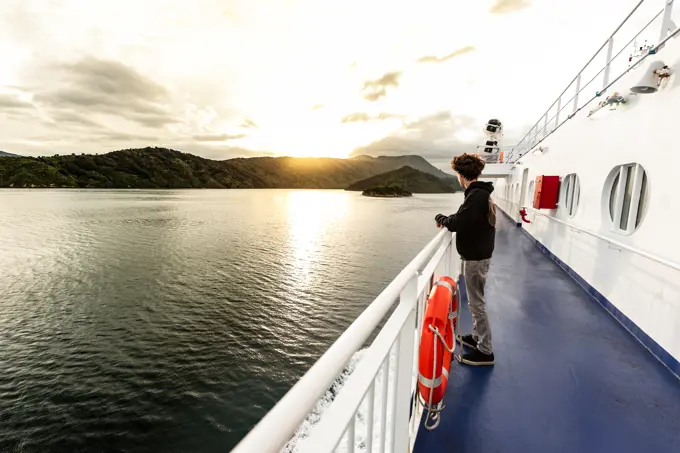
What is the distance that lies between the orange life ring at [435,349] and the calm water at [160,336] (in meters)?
7.48

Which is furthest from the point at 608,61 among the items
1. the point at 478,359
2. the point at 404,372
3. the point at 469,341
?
the point at 404,372

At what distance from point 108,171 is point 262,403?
18577cm

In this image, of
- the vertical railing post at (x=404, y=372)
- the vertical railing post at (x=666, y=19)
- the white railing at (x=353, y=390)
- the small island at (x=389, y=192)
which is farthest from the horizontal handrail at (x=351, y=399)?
the small island at (x=389, y=192)

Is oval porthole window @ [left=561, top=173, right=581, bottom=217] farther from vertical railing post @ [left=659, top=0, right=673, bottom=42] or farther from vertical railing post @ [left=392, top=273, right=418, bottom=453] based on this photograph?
vertical railing post @ [left=392, top=273, right=418, bottom=453]

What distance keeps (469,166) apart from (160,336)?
12870mm

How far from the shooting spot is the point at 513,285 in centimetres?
602

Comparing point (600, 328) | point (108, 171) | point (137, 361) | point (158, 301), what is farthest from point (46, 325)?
point (108, 171)

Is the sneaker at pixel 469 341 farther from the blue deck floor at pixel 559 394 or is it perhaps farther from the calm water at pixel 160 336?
the calm water at pixel 160 336

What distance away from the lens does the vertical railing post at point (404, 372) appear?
1.74 metres

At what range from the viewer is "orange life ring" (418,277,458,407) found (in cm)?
222

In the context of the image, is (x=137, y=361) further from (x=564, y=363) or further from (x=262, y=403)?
(x=564, y=363)

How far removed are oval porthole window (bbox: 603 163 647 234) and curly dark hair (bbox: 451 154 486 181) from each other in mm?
2741

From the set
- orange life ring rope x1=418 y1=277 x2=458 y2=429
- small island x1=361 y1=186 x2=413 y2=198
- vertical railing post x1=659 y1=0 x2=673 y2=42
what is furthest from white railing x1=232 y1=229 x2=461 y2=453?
small island x1=361 y1=186 x2=413 y2=198

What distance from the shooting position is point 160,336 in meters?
12.4
